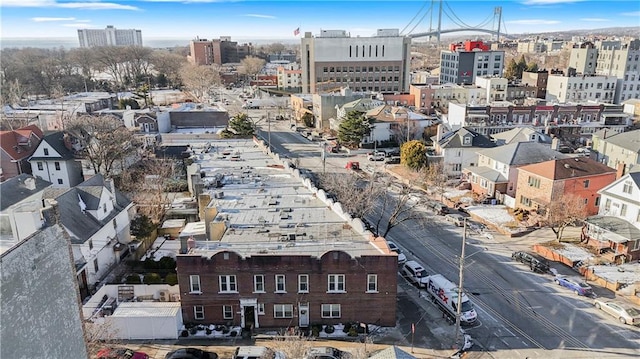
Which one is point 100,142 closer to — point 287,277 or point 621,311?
point 287,277

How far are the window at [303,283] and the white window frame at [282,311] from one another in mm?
1162

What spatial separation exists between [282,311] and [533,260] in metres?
18.2

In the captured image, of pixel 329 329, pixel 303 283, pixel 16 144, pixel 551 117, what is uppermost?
pixel 551 117

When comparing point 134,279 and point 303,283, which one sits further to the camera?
point 134,279

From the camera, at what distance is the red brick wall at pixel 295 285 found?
2394 cm

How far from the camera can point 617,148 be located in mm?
50812

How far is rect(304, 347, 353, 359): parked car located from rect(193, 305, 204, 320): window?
6.84 m

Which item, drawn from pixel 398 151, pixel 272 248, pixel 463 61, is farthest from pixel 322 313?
pixel 463 61

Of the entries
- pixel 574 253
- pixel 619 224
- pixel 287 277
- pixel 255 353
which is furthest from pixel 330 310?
pixel 619 224

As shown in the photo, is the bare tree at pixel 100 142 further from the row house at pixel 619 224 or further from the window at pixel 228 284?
the row house at pixel 619 224

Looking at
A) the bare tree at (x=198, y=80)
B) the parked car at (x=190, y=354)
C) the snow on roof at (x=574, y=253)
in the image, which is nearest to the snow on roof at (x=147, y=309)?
the parked car at (x=190, y=354)

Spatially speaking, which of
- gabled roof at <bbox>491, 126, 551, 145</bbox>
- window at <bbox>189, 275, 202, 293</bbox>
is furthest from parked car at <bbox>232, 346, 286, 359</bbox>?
gabled roof at <bbox>491, 126, 551, 145</bbox>

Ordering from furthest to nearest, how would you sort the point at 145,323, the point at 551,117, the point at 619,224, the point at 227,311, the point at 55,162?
the point at 551,117 < the point at 55,162 < the point at 619,224 < the point at 227,311 < the point at 145,323

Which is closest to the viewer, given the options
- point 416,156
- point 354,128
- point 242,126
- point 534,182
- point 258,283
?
point 258,283
